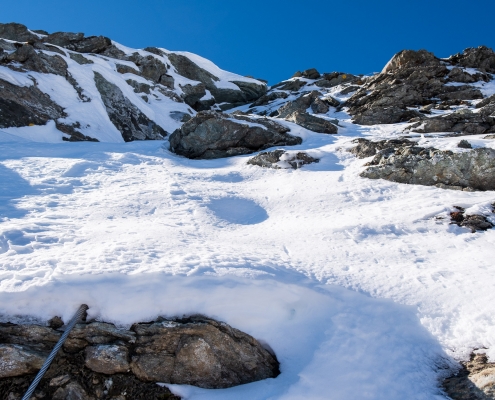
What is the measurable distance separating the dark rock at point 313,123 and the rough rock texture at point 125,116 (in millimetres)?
10116

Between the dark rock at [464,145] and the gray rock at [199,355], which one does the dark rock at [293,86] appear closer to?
the dark rock at [464,145]

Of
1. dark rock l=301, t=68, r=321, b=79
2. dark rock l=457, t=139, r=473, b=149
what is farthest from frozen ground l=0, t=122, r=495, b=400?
dark rock l=301, t=68, r=321, b=79

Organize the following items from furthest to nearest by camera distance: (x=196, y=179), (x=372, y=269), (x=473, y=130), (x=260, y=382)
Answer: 1. (x=473, y=130)
2. (x=196, y=179)
3. (x=372, y=269)
4. (x=260, y=382)

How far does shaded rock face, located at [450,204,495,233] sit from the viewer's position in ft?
23.4

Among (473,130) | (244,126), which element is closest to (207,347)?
(244,126)

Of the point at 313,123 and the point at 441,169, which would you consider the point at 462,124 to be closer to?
the point at 313,123

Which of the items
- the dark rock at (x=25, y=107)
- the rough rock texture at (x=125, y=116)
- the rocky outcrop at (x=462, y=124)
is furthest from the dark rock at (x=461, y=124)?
the dark rock at (x=25, y=107)

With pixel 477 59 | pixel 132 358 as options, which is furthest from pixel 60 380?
pixel 477 59

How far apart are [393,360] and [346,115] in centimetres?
2502

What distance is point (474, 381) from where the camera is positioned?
3.82 meters

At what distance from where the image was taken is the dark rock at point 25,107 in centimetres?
1639

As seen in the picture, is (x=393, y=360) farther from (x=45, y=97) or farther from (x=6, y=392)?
(x=45, y=97)

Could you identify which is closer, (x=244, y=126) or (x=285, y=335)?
(x=285, y=335)

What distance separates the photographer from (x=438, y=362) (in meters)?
4.28
